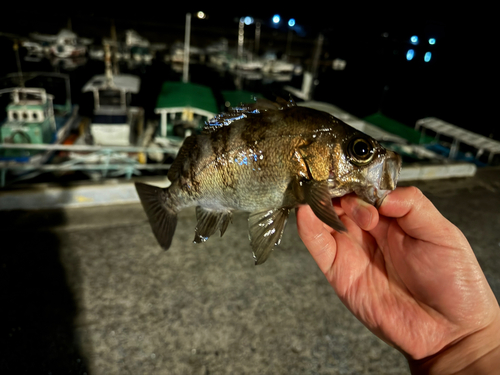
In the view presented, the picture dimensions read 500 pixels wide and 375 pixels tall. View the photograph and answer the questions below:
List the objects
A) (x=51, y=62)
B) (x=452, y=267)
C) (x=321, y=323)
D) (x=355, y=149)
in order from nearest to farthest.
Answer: (x=355, y=149) → (x=452, y=267) → (x=321, y=323) → (x=51, y=62)

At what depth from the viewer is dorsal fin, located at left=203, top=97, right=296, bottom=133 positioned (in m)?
1.90

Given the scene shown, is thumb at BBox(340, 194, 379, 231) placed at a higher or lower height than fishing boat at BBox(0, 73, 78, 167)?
higher

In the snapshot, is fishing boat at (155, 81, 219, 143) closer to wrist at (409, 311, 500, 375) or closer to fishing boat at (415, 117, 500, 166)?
fishing boat at (415, 117, 500, 166)

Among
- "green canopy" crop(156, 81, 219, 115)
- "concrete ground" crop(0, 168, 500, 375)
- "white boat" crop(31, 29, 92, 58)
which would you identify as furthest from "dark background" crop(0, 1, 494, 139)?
"concrete ground" crop(0, 168, 500, 375)

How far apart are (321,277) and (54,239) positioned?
158 inches

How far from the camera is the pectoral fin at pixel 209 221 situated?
204cm

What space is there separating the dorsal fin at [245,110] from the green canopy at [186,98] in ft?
27.6

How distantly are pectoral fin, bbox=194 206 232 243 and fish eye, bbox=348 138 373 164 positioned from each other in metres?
0.79

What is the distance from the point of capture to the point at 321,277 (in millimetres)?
4934

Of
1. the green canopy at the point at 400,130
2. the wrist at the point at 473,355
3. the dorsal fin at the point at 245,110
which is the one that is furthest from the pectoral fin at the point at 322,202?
the green canopy at the point at 400,130

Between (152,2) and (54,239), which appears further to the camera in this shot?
(152,2)

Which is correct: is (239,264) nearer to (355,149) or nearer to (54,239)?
(54,239)

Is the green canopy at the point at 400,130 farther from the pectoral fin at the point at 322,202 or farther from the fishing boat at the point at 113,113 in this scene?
the pectoral fin at the point at 322,202

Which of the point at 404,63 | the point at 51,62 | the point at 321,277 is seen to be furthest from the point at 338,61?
the point at 321,277
